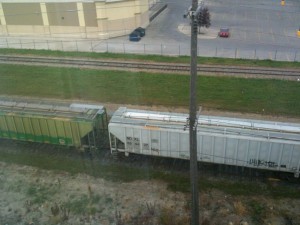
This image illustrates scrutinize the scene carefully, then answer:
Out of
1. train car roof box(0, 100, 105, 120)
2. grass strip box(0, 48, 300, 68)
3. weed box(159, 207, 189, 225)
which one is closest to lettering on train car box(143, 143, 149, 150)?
train car roof box(0, 100, 105, 120)

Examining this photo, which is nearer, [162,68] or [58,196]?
[58,196]

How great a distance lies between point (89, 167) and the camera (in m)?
18.2

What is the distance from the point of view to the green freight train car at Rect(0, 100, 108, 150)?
60.0 feet

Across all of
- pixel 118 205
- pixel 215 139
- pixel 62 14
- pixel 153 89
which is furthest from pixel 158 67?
pixel 62 14

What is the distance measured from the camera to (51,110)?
63.2ft

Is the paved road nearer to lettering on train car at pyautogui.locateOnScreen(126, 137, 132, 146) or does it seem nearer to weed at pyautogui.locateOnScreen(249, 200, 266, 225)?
lettering on train car at pyautogui.locateOnScreen(126, 137, 132, 146)

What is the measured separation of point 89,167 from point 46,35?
33.2 metres

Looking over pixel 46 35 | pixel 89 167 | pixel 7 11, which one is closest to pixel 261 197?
pixel 89 167

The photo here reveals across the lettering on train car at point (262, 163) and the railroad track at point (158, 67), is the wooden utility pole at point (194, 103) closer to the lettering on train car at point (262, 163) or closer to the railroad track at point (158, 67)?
the lettering on train car at point (262, 163)

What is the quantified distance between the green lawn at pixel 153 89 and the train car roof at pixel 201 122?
269 inches

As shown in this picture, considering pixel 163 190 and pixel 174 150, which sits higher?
pixel 174 150

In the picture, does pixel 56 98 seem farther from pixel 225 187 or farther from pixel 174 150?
pixel 225 187

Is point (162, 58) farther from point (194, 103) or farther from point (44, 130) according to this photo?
point (194, 103)

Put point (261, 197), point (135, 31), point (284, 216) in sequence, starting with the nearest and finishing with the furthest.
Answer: point (284, 216) < point (261, 197) < point (135, 31)
